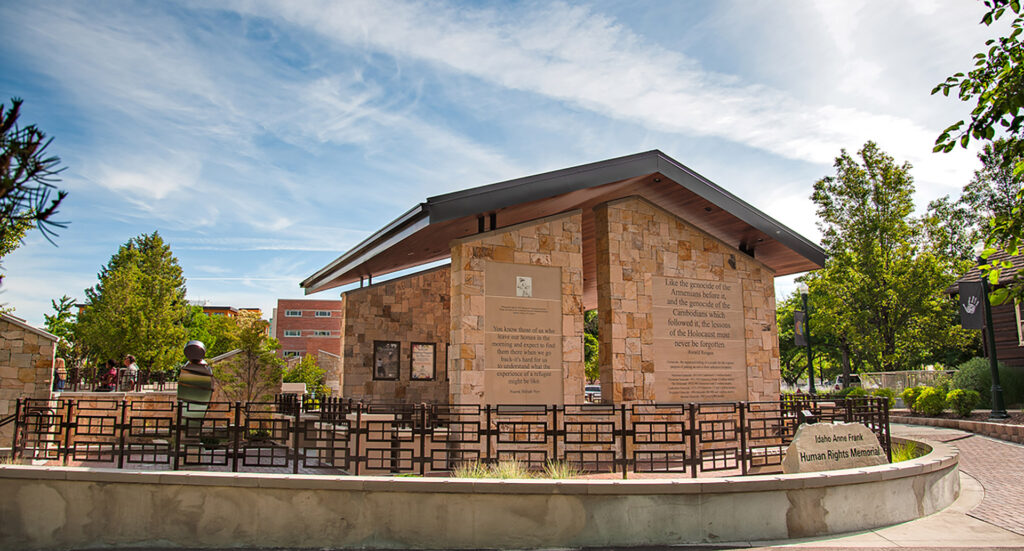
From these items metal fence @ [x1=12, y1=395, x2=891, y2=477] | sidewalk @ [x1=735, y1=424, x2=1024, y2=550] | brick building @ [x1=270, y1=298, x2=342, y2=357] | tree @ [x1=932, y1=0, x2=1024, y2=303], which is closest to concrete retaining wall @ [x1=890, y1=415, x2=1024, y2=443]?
sidewalk @ [x1=735, y1=424, x2=1024, y2=550]

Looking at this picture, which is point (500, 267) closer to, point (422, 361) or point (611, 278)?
point (611, 278)

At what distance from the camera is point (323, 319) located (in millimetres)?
69125

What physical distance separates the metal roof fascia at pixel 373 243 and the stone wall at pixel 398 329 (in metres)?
1.36

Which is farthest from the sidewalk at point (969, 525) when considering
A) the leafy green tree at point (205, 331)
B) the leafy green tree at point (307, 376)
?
the leafy green tree at point (205, 331)

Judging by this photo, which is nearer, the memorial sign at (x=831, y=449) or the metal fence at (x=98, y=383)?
the memorial sign at (x=831, y=449)

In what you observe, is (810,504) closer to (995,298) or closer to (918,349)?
(995,298)

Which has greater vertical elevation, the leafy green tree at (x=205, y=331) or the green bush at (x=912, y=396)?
the leafy green tree at (x=205, y=331)

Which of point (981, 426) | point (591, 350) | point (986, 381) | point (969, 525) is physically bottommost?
point (969, 525)

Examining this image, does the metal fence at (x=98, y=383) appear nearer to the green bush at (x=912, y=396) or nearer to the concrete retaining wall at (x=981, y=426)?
the concrete retaining wall at (x=981, y=426)

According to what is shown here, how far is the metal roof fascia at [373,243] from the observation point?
12055 millimetres

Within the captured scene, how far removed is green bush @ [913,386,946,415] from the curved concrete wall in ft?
51.1

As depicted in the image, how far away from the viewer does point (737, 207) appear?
15133mm

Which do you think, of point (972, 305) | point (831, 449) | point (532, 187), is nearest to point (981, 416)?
point (972, 305)

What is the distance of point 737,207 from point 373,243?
27.0ft
